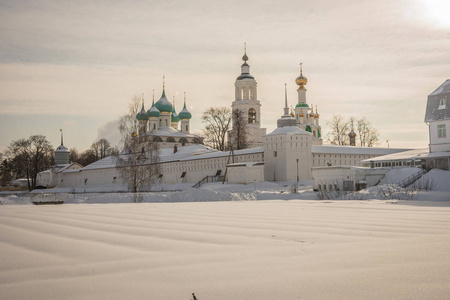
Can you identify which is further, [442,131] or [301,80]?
[301,80]

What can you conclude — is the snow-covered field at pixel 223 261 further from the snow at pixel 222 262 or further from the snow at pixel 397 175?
the snow at pixel 397 175

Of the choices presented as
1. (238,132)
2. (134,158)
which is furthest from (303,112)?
(134,158)

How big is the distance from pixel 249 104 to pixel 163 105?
16543 mm

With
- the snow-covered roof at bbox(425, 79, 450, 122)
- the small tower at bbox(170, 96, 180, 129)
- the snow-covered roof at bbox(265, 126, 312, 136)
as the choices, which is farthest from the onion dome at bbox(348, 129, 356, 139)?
the snow-covered roof at bbox(425, 79, 450, 122)

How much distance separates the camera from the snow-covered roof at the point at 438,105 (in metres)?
30.8

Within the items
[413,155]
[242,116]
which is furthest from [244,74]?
[413,155]

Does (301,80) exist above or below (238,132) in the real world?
above

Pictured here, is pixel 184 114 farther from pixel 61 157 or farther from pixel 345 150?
pixel 345 150

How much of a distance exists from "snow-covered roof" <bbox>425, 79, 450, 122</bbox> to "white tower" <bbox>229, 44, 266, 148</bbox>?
32614 millimetres

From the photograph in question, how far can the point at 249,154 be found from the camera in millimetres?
45031

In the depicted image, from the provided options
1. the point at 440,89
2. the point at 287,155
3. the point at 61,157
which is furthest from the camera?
the point at 61,157

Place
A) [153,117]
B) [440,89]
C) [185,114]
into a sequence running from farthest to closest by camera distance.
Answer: [185,114] → [153,117] → [440,89]

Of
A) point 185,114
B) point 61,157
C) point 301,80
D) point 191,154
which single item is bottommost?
point 191,154

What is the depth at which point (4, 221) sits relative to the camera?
569 cm
